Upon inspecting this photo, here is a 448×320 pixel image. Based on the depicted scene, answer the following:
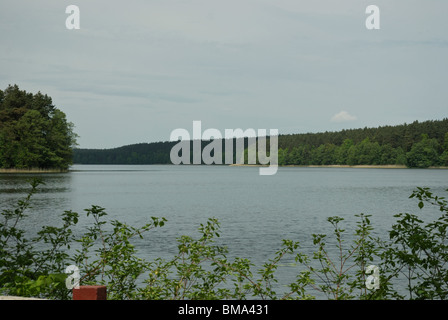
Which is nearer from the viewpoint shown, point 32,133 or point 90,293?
point 90,293

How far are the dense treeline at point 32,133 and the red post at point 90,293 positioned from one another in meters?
101

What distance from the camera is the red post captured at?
17.5ft

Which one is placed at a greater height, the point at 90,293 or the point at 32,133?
the point at 32,133

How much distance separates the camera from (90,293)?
534 centimetres

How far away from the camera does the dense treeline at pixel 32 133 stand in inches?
3971

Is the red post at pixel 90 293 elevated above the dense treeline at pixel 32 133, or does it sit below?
below

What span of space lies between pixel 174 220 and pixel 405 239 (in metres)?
26.8

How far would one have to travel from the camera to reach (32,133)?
102188mm

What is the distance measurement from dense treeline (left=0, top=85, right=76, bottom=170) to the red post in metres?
101

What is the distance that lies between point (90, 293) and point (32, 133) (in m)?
104

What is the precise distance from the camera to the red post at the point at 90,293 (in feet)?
17.5

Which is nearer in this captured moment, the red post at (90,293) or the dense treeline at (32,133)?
the red post at (90,293)
